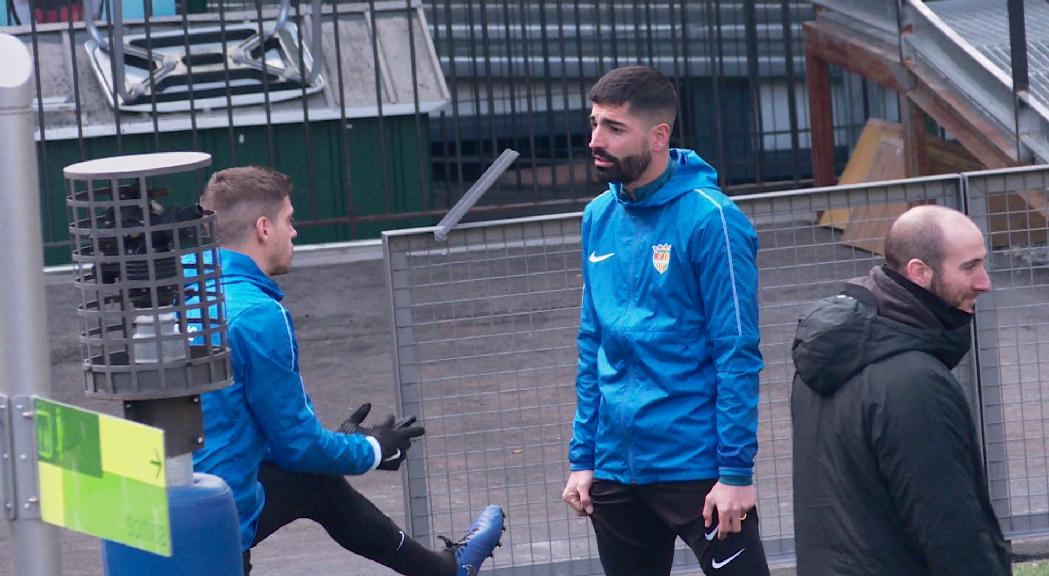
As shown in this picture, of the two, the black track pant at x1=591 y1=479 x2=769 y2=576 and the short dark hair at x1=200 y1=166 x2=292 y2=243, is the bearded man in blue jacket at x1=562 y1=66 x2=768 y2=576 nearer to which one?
the black track pant at x1=591 y1=479 x2=769 y2=576

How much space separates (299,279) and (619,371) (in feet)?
24.5

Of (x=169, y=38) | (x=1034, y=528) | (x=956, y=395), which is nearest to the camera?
(x=956, y=395)

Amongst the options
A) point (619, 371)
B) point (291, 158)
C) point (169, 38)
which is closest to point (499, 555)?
point (619, 371)

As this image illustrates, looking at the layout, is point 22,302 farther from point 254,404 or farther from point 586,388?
point 586,388

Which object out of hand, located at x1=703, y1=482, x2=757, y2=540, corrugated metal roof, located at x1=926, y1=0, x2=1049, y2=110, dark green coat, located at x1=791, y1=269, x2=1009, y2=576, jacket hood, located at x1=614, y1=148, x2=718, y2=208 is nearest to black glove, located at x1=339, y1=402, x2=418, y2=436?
jacket hood, located at x1=614, y1=148, x2=718, y2=208

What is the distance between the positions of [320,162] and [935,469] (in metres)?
8.23

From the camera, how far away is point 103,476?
87.0 inches

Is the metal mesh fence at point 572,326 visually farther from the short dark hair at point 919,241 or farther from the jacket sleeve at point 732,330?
the short dark hair at point 919,241

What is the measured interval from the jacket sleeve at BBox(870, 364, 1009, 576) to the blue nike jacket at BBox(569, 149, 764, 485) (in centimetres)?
72

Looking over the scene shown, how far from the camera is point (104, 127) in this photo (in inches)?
414

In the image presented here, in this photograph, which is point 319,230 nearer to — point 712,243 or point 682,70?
point 682,70

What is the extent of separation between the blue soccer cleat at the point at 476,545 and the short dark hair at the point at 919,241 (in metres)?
2.09

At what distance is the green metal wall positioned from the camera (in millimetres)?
10578

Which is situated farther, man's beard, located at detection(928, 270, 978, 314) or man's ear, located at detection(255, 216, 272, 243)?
man's ear, located at detection(255, 216, 272, 243)
